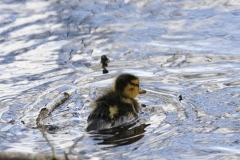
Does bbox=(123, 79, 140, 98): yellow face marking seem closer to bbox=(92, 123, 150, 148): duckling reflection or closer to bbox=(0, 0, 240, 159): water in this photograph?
bbox=(0, 0, 240, 159): water

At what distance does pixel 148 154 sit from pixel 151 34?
2.66m

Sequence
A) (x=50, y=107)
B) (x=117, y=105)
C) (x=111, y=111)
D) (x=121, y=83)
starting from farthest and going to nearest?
(x=121, y=83)
(x=50, y=107)
(x=117, y=105)
(x=111, y=111)

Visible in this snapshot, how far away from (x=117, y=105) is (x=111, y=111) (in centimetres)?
14

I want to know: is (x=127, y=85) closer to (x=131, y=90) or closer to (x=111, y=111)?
(x=131, y=90)

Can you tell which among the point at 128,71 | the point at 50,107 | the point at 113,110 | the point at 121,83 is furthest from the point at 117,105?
the point at 128,71

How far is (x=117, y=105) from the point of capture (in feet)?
15.5

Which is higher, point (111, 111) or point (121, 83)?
point (121, 83)

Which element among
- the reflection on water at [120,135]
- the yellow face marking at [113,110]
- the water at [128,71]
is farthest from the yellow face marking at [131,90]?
the reflection on water at [120,135]

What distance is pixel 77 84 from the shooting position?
535 cm

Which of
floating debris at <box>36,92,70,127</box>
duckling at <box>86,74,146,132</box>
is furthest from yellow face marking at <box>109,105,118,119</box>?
floating debris at <box>36,92,70,127</box>

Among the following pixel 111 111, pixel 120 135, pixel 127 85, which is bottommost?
pixel 120 135

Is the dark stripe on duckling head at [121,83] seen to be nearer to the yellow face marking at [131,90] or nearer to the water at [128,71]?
the yellow face marking at [131,90]

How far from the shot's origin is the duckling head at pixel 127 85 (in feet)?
16.3

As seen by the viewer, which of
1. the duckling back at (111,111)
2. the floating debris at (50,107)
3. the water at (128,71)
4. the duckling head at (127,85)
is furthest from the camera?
the duckling head at (127,85)
